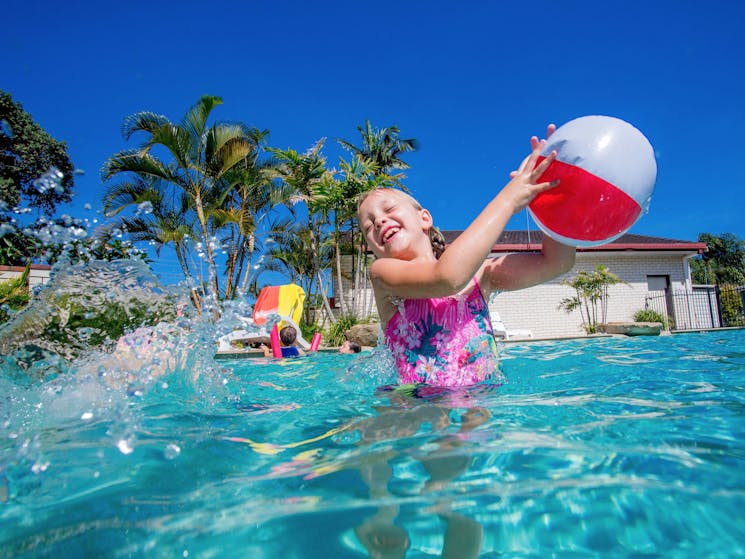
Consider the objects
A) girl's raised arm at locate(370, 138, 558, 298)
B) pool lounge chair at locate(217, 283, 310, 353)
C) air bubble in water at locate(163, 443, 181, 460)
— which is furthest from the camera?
pool lounge chair at locate(217, 283, 310, 353)

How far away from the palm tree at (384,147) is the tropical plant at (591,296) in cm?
962

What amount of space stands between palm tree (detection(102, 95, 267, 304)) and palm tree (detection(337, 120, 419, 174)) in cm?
748

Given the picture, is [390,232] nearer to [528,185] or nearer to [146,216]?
[528,185]

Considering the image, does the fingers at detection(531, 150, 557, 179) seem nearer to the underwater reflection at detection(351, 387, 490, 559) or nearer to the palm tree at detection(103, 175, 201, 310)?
the underwater reflection at detection(351, 387, 490, 559)

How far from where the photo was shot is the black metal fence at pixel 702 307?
1961 centimetres

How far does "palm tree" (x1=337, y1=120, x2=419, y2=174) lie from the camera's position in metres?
23.2

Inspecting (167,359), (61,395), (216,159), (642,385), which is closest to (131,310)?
(167,359)

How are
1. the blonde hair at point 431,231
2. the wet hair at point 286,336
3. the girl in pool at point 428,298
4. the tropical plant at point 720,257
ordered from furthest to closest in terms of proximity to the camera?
the tropical plant at point 720,257, the wet hair at point 286,336, the blonde hair at point 431,231, the girl in pool at point 428,298

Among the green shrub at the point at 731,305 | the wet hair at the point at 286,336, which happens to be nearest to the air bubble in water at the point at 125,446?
the wet hair at the point at 286,336

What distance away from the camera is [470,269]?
2.12m

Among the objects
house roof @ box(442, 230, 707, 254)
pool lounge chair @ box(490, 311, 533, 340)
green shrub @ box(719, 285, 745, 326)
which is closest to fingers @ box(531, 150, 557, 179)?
pool lounge chair @ box(490, 311, 533, 340)

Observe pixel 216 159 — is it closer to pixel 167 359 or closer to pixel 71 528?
pixel 167 359

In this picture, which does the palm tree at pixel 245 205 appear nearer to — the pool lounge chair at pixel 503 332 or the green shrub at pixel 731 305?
the pool lounge chair at pixel 503 332

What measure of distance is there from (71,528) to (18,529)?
0.12 m
